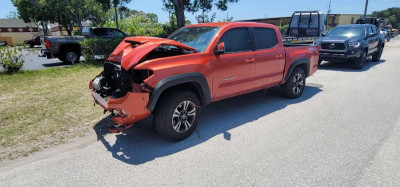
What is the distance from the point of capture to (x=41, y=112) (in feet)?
16.7

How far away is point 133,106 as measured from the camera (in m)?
3.37

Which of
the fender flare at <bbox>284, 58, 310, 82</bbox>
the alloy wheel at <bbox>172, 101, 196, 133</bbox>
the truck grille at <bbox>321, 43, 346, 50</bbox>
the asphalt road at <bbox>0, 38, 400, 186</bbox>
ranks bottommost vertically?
the asphalt road at <bbox>0, 38, 400, 186</bbox>

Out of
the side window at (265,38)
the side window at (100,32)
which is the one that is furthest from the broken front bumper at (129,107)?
the side window at (100,32)

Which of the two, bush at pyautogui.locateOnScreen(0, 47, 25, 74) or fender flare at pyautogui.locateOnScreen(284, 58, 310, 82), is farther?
bush at pyautogui.locateOnScreen(0, 47, 25, 74)

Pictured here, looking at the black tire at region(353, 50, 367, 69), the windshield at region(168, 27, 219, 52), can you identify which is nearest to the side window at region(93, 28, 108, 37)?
the windshield at region(168, 27, 219, 52)

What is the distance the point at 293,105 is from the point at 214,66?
8.50 ft

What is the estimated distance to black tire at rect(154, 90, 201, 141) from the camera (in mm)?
3643

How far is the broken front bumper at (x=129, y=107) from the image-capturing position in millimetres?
3320

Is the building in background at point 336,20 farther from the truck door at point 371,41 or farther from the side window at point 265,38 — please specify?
the side window at point 265,38

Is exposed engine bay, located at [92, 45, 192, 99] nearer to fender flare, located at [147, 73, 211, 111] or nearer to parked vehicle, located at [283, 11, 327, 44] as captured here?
fender flare, located at [147, 73, 211, 111]

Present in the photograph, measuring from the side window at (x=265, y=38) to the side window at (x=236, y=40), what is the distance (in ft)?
0.95

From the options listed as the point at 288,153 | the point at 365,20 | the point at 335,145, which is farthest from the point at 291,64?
the point at 365,20

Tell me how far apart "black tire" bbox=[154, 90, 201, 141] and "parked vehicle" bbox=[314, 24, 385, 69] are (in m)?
8.74

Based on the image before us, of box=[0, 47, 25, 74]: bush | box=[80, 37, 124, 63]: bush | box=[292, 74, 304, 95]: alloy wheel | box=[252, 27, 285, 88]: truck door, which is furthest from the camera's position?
box=[80, 37, 124, 63]: bush
